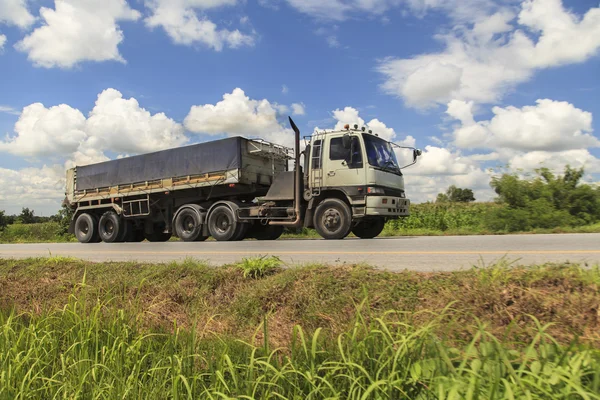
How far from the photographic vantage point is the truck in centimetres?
1041

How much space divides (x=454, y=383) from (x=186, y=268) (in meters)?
3.81

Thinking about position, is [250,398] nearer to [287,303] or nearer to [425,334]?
[425,334]

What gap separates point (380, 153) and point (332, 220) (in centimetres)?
216

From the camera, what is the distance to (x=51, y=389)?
9.02ft

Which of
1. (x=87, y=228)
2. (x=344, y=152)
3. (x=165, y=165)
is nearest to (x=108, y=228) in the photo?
(x=87, y=228)

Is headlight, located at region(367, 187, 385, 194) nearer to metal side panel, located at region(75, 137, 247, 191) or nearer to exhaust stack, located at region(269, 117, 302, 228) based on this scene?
exhaust stack, located at region(269, 117, 302, 228)

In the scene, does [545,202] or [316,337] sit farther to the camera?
[545,202]

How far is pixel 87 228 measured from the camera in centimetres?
1586

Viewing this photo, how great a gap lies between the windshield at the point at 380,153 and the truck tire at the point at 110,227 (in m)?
9.37

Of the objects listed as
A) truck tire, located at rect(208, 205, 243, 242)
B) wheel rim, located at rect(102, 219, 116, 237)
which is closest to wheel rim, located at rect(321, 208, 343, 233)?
truck tire, located at rect(208, 205, 243, 242)

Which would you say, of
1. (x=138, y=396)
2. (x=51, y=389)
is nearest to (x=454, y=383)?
(x=138, y=396)

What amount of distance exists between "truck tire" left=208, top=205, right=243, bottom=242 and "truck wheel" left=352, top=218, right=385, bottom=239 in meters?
3.34

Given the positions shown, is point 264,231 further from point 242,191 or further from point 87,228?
point 87,228

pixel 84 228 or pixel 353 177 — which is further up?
pixel 353 177
